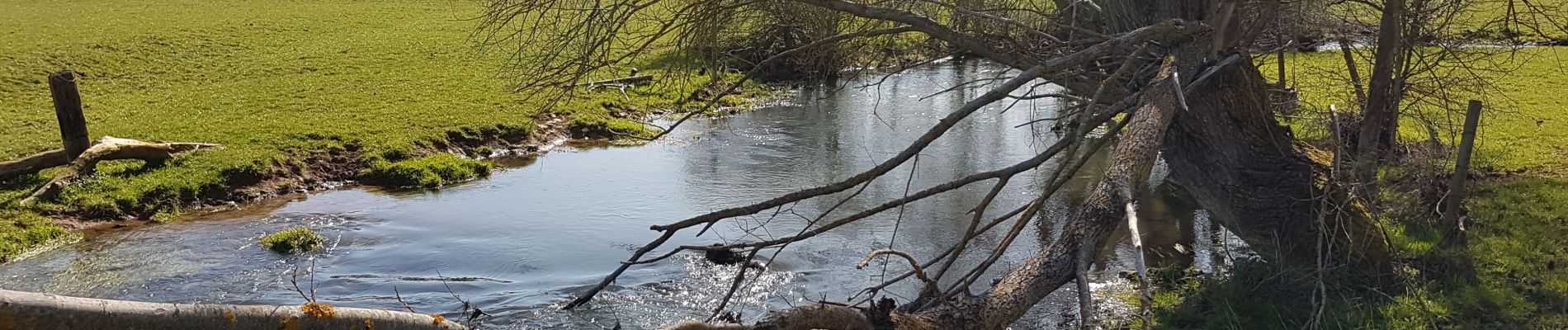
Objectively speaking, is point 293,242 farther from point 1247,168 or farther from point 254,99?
point 1247,168

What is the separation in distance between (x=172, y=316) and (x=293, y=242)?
7107 millimetres

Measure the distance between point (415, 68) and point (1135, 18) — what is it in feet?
48.3

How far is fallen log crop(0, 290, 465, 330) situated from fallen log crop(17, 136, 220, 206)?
8.81 meters

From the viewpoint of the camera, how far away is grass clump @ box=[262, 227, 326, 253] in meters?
9.79

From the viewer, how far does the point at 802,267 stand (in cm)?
909

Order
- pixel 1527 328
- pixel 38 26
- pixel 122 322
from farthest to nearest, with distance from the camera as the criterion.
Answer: pixel 38 26 → pixel 1527 328 → pixel 122 322

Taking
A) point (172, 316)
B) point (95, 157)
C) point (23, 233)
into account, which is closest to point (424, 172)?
point (95, 157)

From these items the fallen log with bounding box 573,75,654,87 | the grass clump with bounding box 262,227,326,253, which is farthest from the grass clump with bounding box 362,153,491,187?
the grass clump with bounding box 262,227,326,253

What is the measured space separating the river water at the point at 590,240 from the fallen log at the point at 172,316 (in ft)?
8.57

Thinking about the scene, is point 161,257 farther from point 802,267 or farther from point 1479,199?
point 1479,199

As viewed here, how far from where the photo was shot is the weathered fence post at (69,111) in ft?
36.7

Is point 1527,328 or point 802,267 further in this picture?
point 802,267

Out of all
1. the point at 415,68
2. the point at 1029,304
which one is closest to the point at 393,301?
the point at 1029,304

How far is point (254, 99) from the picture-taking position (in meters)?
16.4
